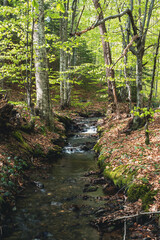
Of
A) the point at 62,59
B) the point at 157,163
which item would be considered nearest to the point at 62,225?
the point at 157,163

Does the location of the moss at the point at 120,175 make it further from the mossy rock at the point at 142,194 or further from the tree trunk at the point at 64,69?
the tree trunk at the point at 64,69

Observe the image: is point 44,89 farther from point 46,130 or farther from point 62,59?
point 62,59

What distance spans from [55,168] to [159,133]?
444 centimetres

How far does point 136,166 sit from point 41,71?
6.81 meters

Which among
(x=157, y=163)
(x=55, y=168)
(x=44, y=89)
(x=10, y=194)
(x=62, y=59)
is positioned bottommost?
(x=55, y=168)

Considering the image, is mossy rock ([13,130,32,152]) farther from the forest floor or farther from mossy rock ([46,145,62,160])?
mossy rock ([46,145,62,160])

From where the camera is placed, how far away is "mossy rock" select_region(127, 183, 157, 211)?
3.77 m

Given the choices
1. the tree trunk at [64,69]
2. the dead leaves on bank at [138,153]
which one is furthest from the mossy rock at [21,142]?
the tree trunk at [64,69]

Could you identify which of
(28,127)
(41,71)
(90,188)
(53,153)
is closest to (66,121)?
(41,71)

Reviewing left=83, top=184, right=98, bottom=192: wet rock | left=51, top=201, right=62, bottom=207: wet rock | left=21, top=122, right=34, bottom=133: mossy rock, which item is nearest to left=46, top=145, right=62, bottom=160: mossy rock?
left=21, top=122, right=34, bottom=133: mossy rock

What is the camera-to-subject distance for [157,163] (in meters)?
4.91

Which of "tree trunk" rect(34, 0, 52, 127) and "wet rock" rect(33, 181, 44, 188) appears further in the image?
"tree trunk" rect(34, 0, 52, 127)

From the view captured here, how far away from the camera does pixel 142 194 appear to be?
405 cm

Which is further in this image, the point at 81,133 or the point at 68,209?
the point at 81,133
